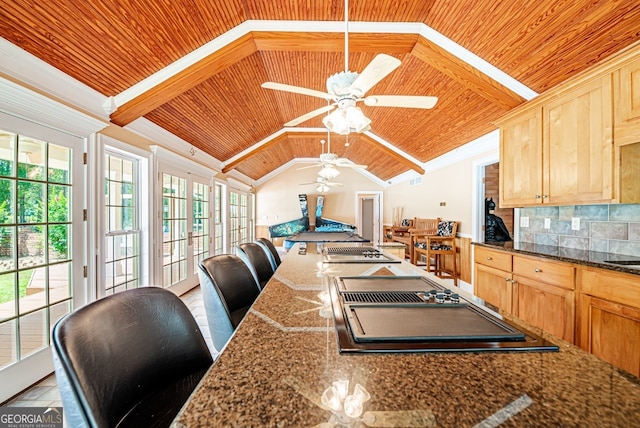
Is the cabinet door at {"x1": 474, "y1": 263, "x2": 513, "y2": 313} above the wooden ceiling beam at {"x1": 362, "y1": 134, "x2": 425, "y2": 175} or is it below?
below

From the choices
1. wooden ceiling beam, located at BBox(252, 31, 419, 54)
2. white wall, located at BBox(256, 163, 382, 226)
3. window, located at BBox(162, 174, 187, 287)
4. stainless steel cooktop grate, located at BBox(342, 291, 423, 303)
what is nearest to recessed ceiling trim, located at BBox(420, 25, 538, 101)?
wooden ceiling beam, located at BBox(252, 31, 419, 54)

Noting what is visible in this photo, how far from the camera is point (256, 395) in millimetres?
533

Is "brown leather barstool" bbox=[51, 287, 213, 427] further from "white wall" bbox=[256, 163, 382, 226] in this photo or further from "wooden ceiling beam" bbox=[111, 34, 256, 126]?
"white wall" bbox=[256, 163, 382, 226]

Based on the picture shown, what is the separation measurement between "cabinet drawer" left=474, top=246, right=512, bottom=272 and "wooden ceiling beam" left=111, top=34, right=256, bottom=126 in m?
3.33

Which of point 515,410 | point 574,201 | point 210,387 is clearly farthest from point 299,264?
point 574,201

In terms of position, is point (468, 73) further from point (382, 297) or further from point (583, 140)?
point (382, 297)

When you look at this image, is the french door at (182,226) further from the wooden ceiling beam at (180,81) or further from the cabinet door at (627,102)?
the cabinet door at (627,102)

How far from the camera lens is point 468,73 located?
3.00 m

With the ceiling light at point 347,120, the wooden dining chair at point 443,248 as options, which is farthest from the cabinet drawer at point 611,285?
the wooden dining chair at point 443,248

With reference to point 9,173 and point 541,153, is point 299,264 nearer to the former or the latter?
point 9,173

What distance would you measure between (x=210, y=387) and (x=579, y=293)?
2.49m

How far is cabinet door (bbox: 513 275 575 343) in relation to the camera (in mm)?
2061

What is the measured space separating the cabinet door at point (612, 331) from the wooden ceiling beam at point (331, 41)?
9.10 ft

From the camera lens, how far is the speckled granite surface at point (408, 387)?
467 millimetres
